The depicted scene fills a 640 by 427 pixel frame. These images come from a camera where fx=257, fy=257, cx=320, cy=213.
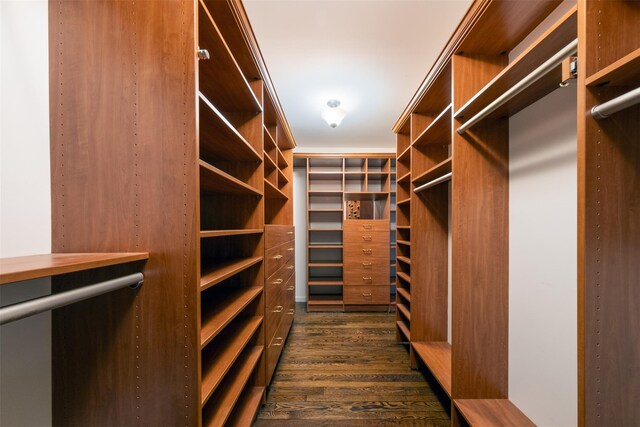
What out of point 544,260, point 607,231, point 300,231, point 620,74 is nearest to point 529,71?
point 620,74

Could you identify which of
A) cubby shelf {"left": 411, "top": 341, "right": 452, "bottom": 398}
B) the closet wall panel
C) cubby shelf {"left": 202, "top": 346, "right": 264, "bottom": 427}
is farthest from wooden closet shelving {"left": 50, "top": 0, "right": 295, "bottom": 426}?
cubby shelf {"left": 411, "top": 341, "right": 452, "bottom": 398}

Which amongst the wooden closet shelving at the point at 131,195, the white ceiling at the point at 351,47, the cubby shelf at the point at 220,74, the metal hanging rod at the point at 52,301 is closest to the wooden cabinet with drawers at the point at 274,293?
the cubby shelf at the point at 220,74

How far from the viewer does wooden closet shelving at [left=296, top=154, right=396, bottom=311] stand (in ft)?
11.8

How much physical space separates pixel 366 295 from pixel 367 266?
0.40m

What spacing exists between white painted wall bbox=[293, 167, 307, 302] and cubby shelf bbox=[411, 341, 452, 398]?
7.77 feet

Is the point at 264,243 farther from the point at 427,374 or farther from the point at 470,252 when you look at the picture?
the point at 427,374

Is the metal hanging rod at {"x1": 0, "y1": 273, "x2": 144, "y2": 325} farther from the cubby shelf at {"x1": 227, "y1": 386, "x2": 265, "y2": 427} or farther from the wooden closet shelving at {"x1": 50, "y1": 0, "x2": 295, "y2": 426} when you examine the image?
the cubby shelf at {"x1": 227, "y1": 386, "x2": 265, "y2": 427}

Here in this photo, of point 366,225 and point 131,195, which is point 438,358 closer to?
point 366,225

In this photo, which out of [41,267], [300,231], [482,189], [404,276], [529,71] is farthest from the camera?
[300,231]

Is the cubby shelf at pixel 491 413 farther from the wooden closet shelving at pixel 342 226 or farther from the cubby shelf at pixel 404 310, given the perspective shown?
the wooden closet shelving at pixel 342 226

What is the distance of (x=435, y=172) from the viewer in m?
1.87

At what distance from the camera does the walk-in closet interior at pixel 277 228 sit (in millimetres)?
776

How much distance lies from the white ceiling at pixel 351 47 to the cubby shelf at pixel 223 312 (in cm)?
168

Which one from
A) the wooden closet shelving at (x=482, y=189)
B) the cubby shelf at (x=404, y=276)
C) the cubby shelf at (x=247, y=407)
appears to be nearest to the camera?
the wooden closet shelving at (x=482, y=189)
